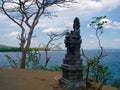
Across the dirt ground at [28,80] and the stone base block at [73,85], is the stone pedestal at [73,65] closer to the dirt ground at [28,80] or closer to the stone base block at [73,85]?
the stone base block at [73,85]

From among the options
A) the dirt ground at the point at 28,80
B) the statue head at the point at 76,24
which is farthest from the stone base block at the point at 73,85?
the statue head at the point at 76,24

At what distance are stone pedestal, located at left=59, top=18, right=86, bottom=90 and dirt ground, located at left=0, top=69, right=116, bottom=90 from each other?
101cm

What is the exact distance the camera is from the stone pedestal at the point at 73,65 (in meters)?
15.4

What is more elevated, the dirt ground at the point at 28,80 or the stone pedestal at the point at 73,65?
the stone pedestal at the point at 73,65

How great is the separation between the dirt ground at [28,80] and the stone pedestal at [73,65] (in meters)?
1.01

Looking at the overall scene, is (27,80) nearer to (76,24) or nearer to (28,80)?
(28,80)

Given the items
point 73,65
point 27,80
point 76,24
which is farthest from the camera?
point 27,80

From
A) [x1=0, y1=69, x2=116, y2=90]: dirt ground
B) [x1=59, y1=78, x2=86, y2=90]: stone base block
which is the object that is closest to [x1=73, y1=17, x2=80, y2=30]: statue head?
[x1=59, y1=78, x2=86, y2=90]: stone base block

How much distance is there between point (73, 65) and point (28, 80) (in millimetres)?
3389

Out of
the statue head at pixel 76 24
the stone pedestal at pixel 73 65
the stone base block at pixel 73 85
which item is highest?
the statue head at pixel 76 24

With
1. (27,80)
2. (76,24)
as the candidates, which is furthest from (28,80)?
(76,24)

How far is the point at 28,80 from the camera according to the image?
1761 cm

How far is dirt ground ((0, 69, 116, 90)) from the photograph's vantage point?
52.9ft

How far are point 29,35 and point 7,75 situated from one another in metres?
7.48
